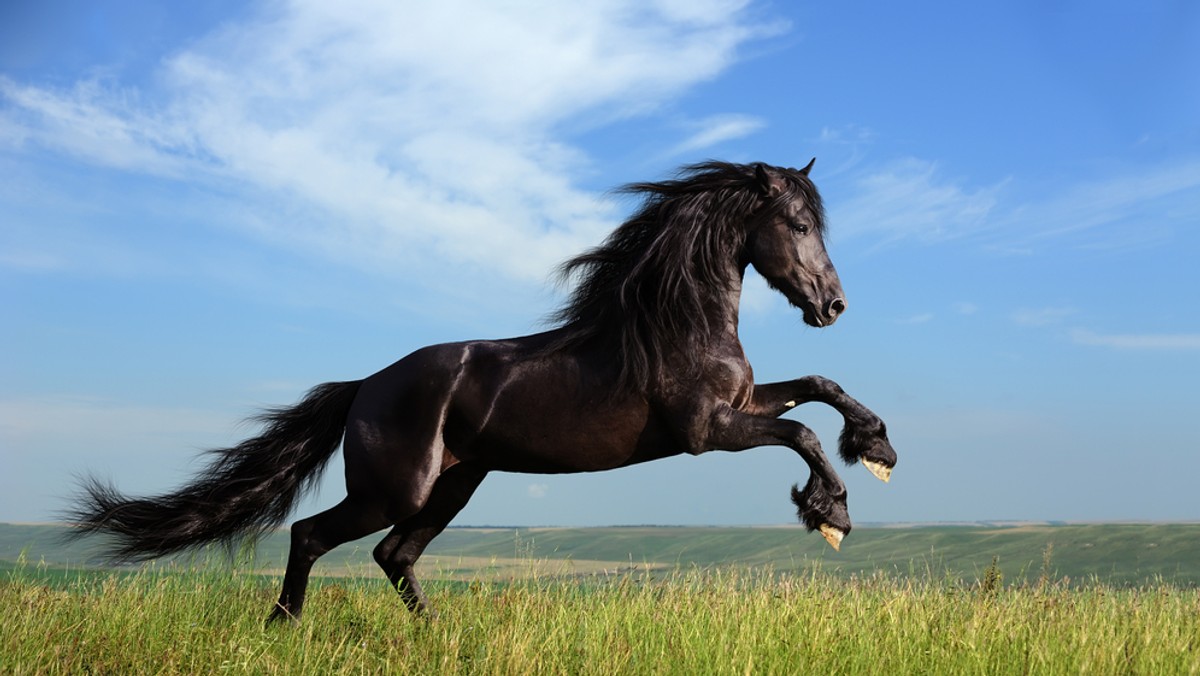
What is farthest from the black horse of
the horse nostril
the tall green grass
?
the tall green grass

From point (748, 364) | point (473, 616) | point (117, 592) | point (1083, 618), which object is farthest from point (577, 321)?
point (117, 592)

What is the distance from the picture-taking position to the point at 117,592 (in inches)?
317

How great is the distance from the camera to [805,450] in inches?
236

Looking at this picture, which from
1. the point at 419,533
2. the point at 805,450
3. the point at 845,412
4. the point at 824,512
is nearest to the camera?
the point at 805,450

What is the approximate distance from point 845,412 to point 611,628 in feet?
6.30

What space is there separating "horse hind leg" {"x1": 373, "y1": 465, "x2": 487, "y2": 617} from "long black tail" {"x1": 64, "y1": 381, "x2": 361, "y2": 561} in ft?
2.70

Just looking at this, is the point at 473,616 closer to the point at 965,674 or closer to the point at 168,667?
the point at 168,667

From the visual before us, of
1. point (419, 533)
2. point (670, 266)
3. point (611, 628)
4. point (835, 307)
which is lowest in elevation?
point (611, 628)

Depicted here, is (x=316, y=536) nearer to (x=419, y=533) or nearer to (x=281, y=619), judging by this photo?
(x=281, y=619)

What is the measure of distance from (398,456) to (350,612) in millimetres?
1645

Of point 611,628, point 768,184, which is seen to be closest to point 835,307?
point 768,184

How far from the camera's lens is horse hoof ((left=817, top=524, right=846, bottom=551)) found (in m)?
6.12

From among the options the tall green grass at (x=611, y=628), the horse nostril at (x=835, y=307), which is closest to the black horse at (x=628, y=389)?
the horse nostril at (x=835, y=307)

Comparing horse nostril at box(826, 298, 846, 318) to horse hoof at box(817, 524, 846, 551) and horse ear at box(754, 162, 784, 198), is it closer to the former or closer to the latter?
horse ear at box(754, 162, 784, 198)
